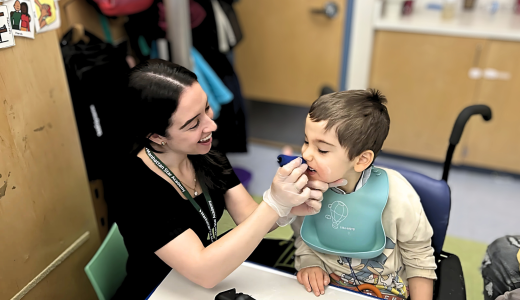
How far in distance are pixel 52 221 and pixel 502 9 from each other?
2.99m

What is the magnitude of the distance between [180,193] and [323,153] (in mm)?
420

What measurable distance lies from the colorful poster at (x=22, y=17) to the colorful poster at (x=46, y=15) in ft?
0.08

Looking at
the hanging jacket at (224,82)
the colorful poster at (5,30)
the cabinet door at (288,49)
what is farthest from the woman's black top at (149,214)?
the cabinet door at (288,49)

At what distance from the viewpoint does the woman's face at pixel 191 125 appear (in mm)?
1072

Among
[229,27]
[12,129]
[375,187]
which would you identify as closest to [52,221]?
[12,129]

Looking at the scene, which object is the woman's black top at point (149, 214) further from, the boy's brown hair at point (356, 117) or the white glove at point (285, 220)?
the boy's brown hair at point (356, 117)

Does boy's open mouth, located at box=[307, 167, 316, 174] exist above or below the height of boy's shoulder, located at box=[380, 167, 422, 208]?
above

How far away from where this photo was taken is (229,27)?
2.41m

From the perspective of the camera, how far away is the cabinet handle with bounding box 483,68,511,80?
2480 millimetres

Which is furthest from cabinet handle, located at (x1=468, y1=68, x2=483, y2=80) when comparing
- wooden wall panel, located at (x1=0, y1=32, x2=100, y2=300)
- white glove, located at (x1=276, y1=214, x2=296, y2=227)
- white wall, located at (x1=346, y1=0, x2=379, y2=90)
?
wooden wall panel, located at (x1=0, y1=32, x2=100, y2=300)

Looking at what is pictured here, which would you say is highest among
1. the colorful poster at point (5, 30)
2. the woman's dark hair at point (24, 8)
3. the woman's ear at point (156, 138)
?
the woman's dark hair at point (24, 8)

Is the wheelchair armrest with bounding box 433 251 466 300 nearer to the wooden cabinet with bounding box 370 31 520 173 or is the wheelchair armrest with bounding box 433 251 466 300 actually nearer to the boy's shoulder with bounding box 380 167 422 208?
the boy's shoulder with bounding box 380 167 422 208

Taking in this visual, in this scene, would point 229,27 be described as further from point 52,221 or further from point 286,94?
point 52,221

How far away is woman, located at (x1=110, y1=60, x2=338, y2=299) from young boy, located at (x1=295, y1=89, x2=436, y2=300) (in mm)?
79
